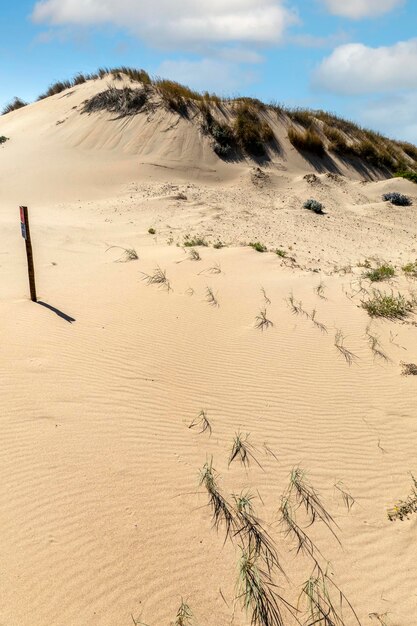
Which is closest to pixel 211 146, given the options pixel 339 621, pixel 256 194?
pixel 256 194

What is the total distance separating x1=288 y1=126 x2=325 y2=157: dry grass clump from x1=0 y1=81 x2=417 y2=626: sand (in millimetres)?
11496

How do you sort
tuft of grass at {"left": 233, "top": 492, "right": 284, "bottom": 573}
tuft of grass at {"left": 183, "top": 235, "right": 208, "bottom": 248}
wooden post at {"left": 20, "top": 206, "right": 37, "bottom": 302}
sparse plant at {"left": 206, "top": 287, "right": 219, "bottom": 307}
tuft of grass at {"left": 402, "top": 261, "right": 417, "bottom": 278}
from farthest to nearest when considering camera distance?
1. tuft of grass at {"left": 183, "top": 235, "right": 208, "bottom": 248}
2. tuft of grass at {"left": 402, "top": 261, "right": 417, "bottom": 278}
3. sparse plant at {"left": 206, "top": 287, "right": 219, "bottom": 307}
4. wooden post at {"left": 20, "top": 206, "right": 37, "bottom": 302}
5. tuft of grass at {"left": 233, "top": 492, "right": 284, "bottom": 573}

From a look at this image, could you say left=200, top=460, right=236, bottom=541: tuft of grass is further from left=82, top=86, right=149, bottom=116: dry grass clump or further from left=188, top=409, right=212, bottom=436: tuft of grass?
left=82, top=86, right=149, bottom=116: dry grass clump

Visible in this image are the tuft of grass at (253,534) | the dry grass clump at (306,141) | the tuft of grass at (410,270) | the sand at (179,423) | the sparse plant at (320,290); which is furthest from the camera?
the dry grass clump at (306,141)

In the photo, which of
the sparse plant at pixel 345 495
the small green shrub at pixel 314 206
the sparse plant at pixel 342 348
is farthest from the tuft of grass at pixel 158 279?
the small green shrub at pixel 314 206

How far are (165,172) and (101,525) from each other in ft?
56.4

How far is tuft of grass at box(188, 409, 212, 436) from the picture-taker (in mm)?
4820

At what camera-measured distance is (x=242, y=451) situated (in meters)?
4.54

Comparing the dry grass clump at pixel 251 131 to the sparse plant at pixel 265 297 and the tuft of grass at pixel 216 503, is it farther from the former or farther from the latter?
the tuft of grass at pixel 216 503

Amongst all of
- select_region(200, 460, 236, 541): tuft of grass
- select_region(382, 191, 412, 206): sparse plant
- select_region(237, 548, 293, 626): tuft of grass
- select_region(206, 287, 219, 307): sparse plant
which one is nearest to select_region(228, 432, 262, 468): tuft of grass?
select_region(200, 460, 236, 541): tuft of grass

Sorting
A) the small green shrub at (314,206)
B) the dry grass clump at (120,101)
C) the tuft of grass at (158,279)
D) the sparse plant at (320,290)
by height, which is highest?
the dry grass clump at (120,101)

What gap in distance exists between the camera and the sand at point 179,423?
128 inches

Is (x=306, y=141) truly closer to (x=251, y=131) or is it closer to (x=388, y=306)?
(x=251, y=131)

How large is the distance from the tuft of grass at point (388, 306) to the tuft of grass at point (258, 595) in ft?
17.5
